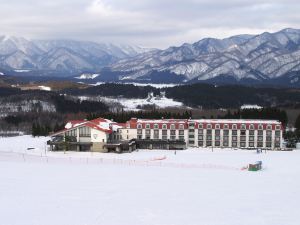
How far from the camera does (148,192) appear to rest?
4062 centimetres

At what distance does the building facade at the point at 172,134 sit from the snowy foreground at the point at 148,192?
14530mm

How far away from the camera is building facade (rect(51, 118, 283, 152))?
275 feet

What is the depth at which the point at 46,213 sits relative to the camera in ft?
104

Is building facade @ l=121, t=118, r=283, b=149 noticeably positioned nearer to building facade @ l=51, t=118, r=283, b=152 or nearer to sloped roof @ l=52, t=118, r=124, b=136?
building facade @ l=51, t=118, r=283, b=152

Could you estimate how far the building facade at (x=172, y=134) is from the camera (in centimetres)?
8381

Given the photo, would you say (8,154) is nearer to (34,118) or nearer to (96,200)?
(96,200)

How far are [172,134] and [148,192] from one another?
159ft

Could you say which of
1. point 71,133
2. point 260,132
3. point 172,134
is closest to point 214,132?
point 172,134

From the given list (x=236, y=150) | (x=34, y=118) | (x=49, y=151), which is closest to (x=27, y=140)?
(x=49, y=151)

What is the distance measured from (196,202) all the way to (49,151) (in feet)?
163

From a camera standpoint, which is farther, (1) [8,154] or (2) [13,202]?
(1) [8,154]

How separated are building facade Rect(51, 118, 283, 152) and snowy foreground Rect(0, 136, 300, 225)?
572 inches

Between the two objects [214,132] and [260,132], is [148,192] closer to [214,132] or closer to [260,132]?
[214,132]

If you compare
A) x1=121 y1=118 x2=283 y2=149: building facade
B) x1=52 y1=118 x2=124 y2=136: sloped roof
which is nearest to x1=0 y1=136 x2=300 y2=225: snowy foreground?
x1=52 y1=118 x2=124 y2=136: sloped roof
